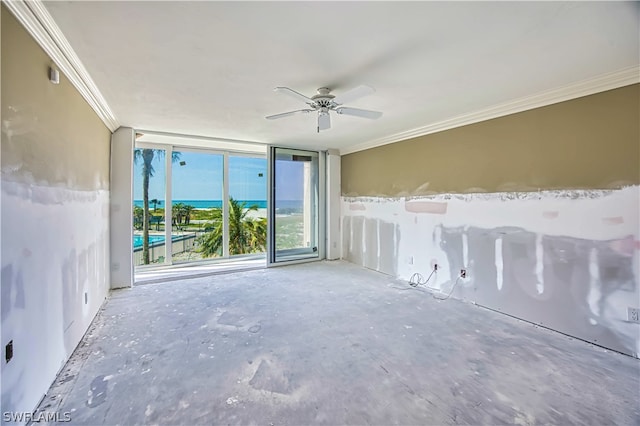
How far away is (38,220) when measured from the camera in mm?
1776

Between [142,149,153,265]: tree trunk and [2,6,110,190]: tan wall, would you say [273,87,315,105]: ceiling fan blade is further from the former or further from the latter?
[142,149,153,265]: tree trunk

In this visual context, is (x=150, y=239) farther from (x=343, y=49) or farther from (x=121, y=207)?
(x=343, y=49)

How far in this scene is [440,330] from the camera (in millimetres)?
2811

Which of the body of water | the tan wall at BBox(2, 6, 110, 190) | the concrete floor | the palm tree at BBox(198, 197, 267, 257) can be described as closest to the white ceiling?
the tan wall at BBox(2, 6, 110, 190)

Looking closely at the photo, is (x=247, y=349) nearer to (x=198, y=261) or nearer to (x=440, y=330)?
(x=440, y=330)

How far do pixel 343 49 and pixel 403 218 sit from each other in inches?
125

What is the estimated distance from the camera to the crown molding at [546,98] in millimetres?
2345

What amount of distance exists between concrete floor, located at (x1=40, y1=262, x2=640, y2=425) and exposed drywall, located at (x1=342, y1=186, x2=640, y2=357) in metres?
0.23

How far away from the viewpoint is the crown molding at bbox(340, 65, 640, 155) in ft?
7.69

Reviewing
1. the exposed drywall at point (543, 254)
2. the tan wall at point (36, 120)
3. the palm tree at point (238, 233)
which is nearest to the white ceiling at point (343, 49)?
the tan wall at point (36, 120)

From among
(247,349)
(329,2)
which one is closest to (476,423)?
(247,349)

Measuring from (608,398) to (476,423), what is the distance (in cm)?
100

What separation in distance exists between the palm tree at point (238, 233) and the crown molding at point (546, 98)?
154 inches

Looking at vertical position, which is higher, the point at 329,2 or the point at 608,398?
the point at 329,2
